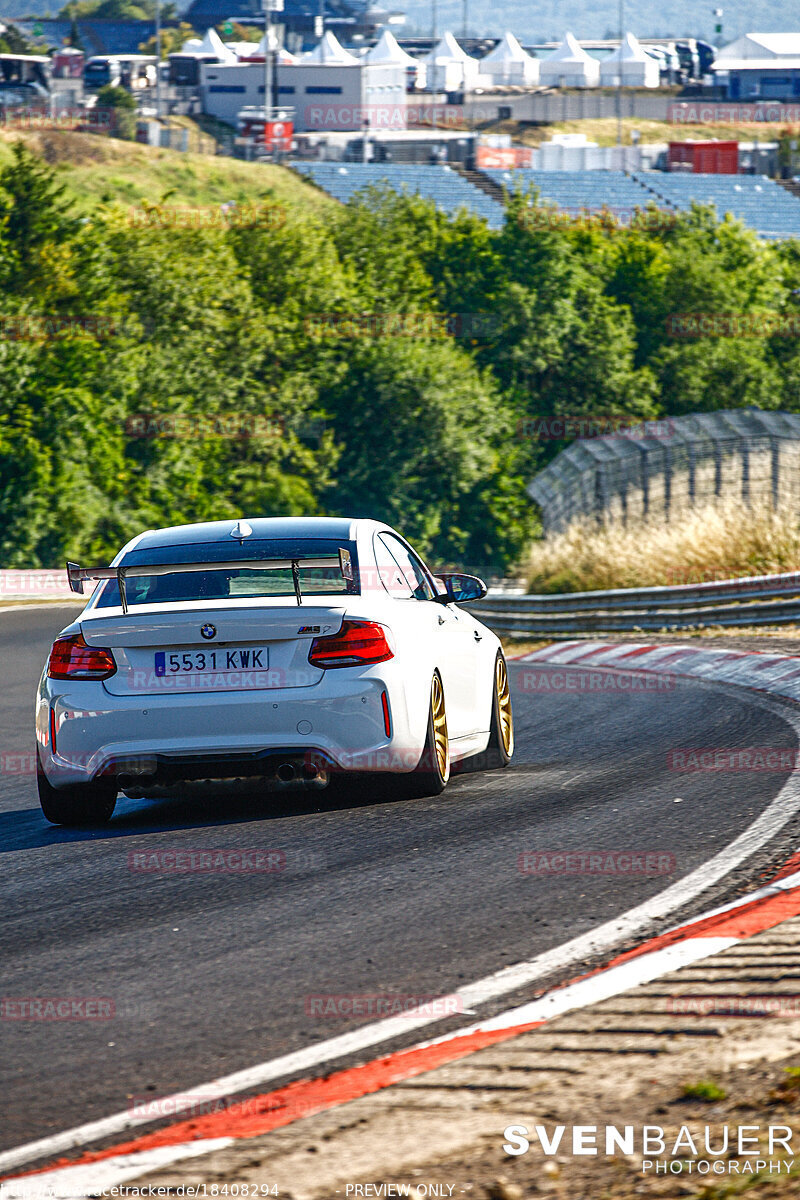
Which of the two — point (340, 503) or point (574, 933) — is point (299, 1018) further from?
point (340, 503)

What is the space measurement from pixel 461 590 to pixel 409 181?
100837mm

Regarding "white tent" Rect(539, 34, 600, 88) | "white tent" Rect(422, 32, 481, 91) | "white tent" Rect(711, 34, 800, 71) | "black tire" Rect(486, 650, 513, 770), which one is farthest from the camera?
"white tent" Rect(711, 34, 800, 71)

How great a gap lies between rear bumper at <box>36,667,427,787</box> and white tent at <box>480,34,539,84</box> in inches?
7070

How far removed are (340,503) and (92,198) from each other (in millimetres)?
35489

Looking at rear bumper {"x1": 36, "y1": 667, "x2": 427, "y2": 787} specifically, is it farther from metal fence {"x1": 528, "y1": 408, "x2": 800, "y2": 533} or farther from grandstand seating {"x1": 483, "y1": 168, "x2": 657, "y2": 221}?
grandstand seating {"x1": 483, "y1": 168, "x2": 657, "y2": 221}

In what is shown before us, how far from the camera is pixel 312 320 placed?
6256 cm

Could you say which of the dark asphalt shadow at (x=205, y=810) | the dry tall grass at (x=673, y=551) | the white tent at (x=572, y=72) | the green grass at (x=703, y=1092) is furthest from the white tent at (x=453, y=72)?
the green grass at (x=703, y=1092)

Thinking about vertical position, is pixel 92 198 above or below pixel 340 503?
above

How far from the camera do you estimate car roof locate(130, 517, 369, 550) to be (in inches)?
297

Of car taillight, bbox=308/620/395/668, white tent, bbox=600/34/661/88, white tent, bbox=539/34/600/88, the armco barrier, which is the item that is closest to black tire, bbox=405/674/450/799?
car taillight, bbox=308/620/395/668

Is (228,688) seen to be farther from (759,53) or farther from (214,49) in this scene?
(759,53)

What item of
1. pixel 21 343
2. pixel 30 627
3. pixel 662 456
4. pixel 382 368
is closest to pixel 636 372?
pixel 382 368

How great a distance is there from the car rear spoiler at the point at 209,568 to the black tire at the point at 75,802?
0.85 metres

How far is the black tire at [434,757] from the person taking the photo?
7051mm
